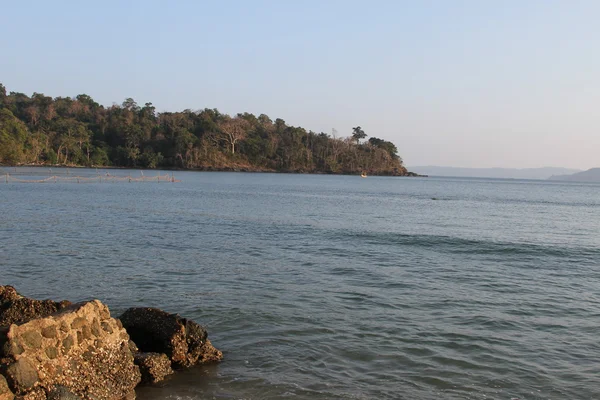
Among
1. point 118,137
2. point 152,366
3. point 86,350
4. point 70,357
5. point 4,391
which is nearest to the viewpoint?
point 4,391

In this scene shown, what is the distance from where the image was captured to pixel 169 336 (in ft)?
31.1

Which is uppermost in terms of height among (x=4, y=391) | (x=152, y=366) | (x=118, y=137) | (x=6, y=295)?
(x=118, y=137)

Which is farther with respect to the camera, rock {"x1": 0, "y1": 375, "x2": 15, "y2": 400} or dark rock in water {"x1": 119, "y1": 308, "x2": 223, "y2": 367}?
dark rock in water {"x1": 119, "y1": 308, "x2": 223, "y2": 367}

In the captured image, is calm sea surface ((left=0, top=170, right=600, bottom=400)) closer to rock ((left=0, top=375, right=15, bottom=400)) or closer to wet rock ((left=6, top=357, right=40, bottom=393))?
wet rock ((left=6, top=357, right=40, bottom=393))

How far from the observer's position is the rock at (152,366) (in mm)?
8750

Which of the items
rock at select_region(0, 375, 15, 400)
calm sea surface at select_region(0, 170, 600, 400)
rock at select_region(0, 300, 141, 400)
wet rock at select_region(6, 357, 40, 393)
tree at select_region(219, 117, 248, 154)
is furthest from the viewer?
tree at select_region(219, 117, 248, 154)

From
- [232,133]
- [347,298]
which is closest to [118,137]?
[232,133]

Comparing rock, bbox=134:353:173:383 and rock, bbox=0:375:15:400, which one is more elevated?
rock, bbox=0:375:15:400

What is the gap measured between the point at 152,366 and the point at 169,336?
0.76 meters

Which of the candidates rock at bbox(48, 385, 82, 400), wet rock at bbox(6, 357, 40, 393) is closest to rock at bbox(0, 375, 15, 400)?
wet rock at bbox(6, 357, 40, 393)

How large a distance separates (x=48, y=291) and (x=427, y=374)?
1104 cm

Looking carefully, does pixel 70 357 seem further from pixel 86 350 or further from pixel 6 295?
pixel 6 295

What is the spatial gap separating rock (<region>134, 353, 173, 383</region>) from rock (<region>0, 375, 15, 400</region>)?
7.70 feet

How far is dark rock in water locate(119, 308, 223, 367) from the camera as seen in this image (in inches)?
372
